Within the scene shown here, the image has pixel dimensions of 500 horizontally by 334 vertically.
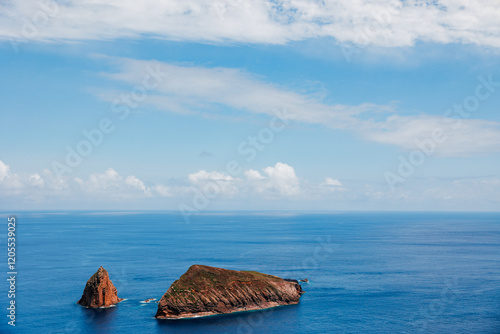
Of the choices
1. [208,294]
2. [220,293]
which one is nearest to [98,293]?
[208,294]

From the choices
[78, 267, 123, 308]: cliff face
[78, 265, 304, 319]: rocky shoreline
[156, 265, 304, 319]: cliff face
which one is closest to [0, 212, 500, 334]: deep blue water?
[78, 267, 123, 308]: cliff face

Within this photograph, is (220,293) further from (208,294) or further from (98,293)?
(98,293)

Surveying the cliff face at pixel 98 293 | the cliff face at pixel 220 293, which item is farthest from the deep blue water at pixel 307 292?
the cliff face at pixel 220 293

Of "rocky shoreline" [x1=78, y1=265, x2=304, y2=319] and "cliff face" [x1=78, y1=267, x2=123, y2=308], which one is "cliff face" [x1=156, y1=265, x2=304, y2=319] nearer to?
"rocky shoreline" [x1=78, y1=265, x2=304, y2=319]

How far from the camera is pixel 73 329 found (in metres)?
80.4

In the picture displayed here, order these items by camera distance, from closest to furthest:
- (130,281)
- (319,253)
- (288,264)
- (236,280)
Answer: (236,280) → (130,281) → (288,264) → (319,253)

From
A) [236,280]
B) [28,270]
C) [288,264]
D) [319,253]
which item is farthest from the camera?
[319,253]

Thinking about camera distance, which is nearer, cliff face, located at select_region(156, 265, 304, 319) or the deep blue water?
the deep blue water

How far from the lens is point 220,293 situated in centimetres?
9494

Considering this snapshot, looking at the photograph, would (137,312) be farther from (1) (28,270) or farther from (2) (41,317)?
(1) (28,270)

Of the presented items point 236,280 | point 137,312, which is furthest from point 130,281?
point 236,280

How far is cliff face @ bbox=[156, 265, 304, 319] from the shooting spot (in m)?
90.9

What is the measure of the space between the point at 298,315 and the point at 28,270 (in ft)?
333

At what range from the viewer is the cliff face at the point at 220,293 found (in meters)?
90.9
